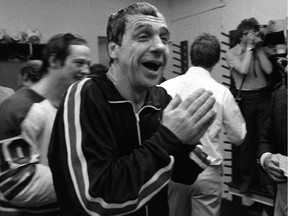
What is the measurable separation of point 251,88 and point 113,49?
2.86m

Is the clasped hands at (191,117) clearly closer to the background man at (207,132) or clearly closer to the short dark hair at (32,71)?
the background man at (207,132)

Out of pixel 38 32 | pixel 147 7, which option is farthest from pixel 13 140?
pixel 38 32

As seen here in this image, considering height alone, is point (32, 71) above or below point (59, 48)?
below

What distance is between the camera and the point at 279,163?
1621 mm

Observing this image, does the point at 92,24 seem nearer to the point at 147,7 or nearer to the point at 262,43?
the point at 262,43

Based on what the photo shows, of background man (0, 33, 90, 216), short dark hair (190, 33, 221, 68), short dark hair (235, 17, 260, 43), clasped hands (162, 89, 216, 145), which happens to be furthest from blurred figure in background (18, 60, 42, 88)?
short dark hair (235, 17, 260, 43)

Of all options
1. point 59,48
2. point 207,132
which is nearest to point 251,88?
point 207,132

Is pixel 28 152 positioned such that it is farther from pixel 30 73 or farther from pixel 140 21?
pixel 30 73

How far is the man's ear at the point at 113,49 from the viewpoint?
117cm

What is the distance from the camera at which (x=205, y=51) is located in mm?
2656

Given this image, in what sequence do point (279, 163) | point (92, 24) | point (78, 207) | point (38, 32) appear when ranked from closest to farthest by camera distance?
point (78, 207), point (279, 163), point (38, 32), point (92, 24)

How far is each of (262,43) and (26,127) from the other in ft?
9.38

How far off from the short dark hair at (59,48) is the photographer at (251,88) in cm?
224

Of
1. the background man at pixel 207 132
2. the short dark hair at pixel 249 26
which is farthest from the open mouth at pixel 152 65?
the short dark hair at pixel 249 26
